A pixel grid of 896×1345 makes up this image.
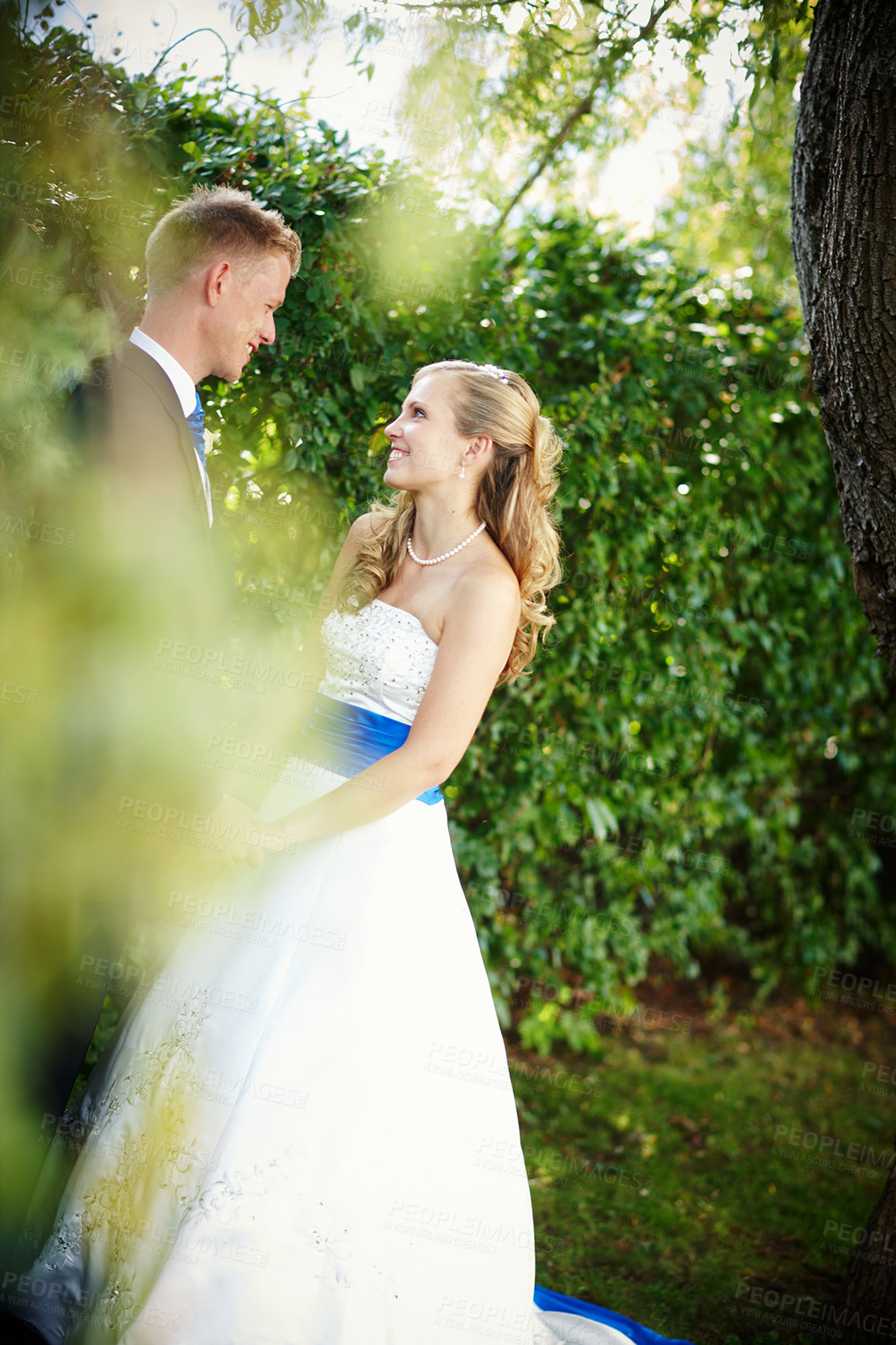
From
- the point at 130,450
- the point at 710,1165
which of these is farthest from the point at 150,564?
the point at 710,1165

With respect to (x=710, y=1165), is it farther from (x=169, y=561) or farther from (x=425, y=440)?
(x=169, y=561)

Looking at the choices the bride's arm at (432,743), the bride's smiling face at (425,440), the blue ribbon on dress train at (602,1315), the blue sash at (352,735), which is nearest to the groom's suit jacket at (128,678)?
the bride's arm at (432,743)

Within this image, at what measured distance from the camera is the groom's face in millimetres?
1955

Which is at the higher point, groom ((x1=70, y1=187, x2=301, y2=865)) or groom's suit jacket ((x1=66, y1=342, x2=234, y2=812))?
groom ((x1=70, y1=187, x2=301, y2=865))

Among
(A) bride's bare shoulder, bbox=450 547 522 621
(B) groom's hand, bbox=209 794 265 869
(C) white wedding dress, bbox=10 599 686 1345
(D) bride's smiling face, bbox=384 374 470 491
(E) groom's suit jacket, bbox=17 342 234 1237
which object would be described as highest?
(D) bride's smiling face, bbox=384 374 470 491

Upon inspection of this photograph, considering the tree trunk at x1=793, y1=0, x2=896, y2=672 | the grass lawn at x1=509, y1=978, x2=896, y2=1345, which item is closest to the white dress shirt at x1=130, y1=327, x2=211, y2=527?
the tree trunk at x1=793, y1=0, x2=896, y2=672

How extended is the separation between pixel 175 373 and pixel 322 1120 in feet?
4.88

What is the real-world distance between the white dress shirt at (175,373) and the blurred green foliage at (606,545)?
0.37 ft

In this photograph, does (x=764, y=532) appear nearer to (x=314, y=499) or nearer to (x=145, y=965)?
(x=314, y=499)

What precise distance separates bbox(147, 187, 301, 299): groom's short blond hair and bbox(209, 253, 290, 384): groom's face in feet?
0.10

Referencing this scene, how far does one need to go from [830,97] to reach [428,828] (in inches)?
71.6

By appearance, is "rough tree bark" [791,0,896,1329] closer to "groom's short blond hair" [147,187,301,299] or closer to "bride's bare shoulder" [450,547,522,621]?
"bride's bare shoulder" [450,547,522,621]

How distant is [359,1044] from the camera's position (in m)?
1.95

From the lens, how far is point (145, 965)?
1.97 metres
